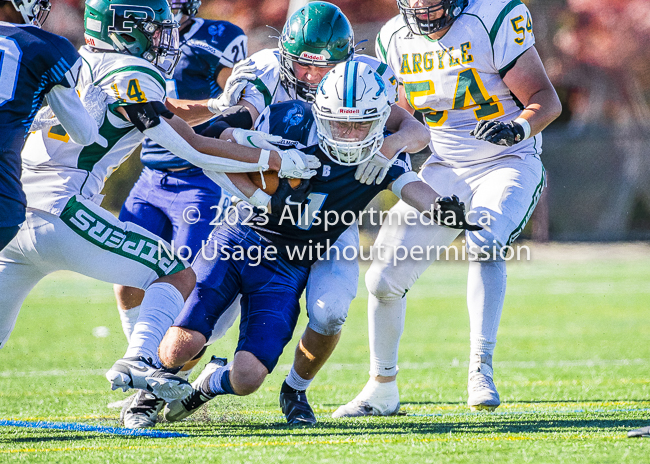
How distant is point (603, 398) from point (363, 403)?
1.24 meters

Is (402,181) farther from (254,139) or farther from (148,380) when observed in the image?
(148,380)

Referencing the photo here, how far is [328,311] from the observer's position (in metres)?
3.76

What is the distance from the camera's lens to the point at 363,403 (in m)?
4.08

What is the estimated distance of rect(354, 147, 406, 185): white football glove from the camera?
381cm

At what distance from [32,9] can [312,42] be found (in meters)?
1.23

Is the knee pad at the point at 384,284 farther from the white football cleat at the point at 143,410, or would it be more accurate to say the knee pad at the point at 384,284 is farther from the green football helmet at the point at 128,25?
the green football helmet at the point at 128,25

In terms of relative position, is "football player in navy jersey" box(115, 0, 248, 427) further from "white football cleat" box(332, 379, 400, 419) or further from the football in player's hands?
"white football cleat" box(332, 379, 400, 419)

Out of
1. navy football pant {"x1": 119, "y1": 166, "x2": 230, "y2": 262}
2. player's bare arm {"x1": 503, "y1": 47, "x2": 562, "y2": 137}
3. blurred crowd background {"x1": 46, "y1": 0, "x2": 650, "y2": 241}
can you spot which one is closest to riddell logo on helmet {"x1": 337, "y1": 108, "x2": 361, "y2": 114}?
player's bare arm {"x1": 503, "y1": 47, "x2": 562, "y2": 137}

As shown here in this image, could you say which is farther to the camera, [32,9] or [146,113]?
[146,113]

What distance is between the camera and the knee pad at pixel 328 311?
12.3ft

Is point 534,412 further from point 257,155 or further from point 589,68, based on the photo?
point 589,68

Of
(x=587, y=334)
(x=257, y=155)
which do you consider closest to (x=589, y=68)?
(x=587, y=334)

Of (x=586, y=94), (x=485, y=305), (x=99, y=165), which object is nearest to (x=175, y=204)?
(x=99, y=165)

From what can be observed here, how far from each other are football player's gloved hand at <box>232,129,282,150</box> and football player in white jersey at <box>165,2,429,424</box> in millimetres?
141
